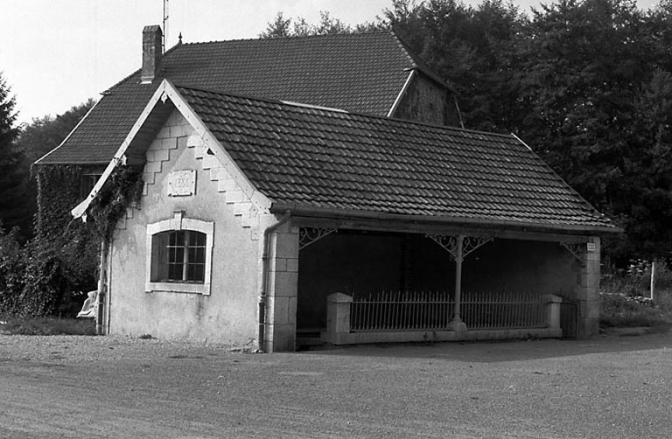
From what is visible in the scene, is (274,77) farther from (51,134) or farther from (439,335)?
(51,134)

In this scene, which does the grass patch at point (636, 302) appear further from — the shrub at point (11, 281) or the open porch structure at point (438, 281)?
the shrub at point (11, 281)

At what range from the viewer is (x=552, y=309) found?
2170 cm

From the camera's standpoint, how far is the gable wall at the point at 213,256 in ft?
58.5

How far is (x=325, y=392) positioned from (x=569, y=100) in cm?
3401

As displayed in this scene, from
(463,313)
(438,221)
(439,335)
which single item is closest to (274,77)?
(463,313)

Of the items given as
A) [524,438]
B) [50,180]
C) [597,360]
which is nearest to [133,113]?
[50,180]

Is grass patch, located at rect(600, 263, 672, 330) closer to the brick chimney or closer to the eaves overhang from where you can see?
the eaves overhang

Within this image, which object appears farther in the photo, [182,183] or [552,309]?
[552,309]

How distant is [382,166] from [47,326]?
297 inches

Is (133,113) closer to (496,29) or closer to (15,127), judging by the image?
(15,127)

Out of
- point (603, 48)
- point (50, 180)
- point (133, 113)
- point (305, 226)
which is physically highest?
point (603, 48)

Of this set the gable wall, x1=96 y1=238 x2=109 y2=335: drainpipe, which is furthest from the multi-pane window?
x1=96 y1=238 x2=109 y2=335: drainpipe

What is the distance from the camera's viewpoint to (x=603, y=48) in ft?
147

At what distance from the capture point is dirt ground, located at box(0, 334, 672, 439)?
9.66 meters
